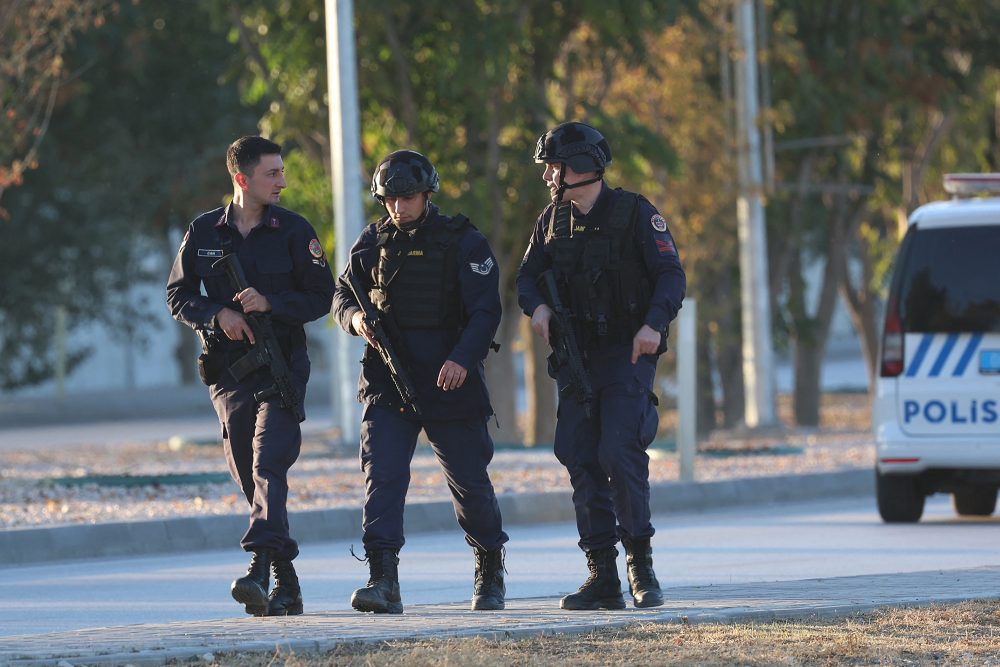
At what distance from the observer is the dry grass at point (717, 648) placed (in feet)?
21.4

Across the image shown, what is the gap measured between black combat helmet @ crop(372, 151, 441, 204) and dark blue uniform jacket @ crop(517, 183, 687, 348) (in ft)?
1.52

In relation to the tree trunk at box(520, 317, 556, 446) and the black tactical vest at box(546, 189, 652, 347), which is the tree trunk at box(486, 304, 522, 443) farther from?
the black tactical vest at box(546, 189, 652, 347)

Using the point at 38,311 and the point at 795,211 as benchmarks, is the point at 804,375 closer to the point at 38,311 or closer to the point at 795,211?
the point at 795,211

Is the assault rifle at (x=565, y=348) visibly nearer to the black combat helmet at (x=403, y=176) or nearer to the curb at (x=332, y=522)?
the black combat helmet at (x=403, y=176)

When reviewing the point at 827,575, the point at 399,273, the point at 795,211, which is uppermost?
the point at 795,211

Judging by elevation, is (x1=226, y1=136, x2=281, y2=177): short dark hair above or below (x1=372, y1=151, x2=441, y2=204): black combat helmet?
above

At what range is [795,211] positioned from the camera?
2794cm

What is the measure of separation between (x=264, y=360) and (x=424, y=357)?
0.60 meters

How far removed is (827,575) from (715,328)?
55.7 ft

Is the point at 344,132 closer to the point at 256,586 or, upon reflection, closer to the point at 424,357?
the point at 424,357

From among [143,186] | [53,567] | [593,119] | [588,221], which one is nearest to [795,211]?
[593,119]

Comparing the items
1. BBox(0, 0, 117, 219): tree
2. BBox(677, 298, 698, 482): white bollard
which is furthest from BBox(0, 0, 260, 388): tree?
BBox(677, 298, 698, 482): white bollard

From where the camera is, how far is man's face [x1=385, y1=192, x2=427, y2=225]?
8070 mm

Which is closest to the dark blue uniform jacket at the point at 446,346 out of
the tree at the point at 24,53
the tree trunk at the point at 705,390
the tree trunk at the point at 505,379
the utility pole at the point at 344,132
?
the tree at the point at 24,53
